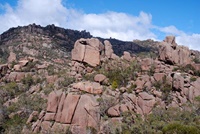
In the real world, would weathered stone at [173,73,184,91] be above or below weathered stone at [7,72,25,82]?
above

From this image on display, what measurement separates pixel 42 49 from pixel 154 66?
229 feet

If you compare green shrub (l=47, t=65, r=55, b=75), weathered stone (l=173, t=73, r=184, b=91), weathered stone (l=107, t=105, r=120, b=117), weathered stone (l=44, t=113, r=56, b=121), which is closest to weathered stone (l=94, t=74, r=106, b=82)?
weathered stone (l=107, t=105, r=120, b=117)

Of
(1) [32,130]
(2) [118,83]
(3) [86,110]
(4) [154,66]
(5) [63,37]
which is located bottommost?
(1) [32,130]

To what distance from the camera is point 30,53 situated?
4112 inches

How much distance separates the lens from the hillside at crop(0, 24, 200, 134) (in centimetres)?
4319

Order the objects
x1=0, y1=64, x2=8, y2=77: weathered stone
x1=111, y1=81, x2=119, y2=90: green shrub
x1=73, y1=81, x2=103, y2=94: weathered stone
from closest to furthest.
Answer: x1=73, y1=81, x2=103, y2=94: weathered stone → x1=111, y1=81, x2=119, y2=90: green shrub → x1=0, y1=64, x2=8, y2=77: weathered stone

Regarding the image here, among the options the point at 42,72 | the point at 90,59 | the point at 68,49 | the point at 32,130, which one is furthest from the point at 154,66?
the point at 68,49

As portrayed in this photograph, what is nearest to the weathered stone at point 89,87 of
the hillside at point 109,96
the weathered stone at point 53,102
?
the hillside at point 109,96

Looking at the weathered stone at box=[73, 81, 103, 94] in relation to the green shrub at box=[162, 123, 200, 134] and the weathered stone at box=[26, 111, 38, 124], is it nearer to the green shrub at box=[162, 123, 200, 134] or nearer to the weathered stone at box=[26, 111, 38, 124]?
the weathered stone at box=[26, 111, 38, 124]

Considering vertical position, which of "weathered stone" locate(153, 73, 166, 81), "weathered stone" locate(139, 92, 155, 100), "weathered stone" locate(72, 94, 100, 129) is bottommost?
"weathered stone" locate(72, 94, 100, 129)

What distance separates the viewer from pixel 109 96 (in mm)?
48875

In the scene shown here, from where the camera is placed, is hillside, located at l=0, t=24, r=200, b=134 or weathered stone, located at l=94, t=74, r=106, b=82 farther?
weathered stone, located at l=94, t=74, r=106, b=82

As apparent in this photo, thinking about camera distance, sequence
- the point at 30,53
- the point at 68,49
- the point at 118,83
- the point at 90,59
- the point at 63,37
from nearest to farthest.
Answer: the point at 118,83 → the point at 90,59 → the point at 30,53 → the point at 68,49 → the point at 63,37

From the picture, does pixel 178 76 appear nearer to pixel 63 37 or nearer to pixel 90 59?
pixel 90 59
